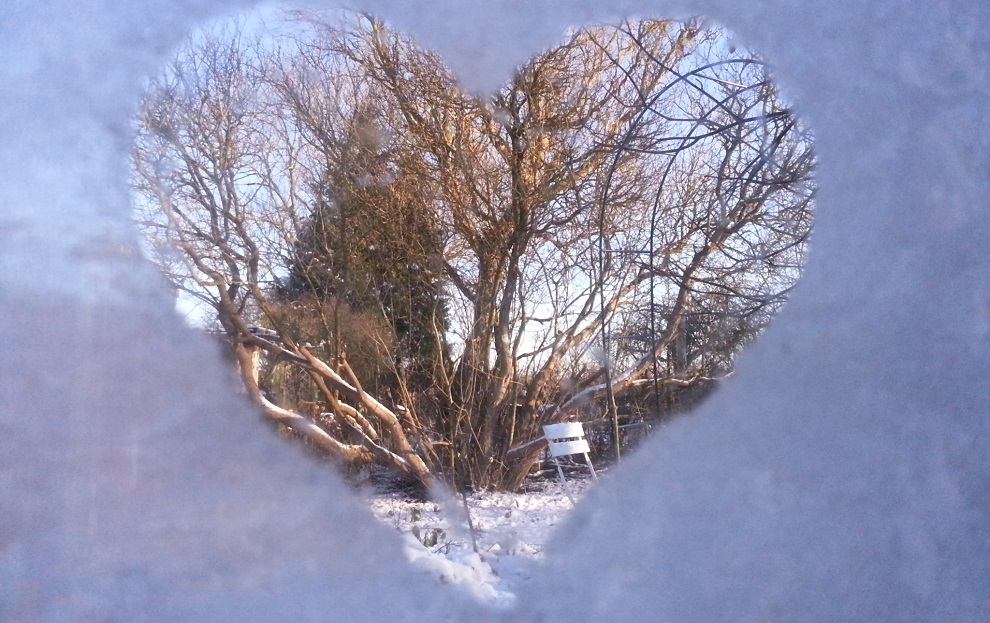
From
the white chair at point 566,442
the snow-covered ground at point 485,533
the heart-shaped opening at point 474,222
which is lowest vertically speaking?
the snow-covered ground at point 485,533

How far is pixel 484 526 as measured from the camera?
193 centimetres

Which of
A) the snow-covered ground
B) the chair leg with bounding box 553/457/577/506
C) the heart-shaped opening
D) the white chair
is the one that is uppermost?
the heart-shaped opening

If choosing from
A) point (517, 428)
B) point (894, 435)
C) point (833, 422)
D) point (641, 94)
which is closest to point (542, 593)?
point (517, 428)

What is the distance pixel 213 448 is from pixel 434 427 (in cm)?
60

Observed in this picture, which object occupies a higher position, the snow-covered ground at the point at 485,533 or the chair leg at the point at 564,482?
the chair leg at the point at 564,482

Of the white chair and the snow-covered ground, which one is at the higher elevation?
the white chair

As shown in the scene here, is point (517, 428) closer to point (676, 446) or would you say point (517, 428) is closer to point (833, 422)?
point (676, 446)

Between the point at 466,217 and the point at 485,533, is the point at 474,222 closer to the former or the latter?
the point at 466,217

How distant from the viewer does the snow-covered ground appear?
1812 mm

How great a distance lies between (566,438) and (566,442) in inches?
0.5

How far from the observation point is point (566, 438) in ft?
6.34

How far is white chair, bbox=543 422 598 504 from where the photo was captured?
1884 millimetres

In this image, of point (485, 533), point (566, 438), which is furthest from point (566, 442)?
point (485, 533)

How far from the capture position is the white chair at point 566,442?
188cm
